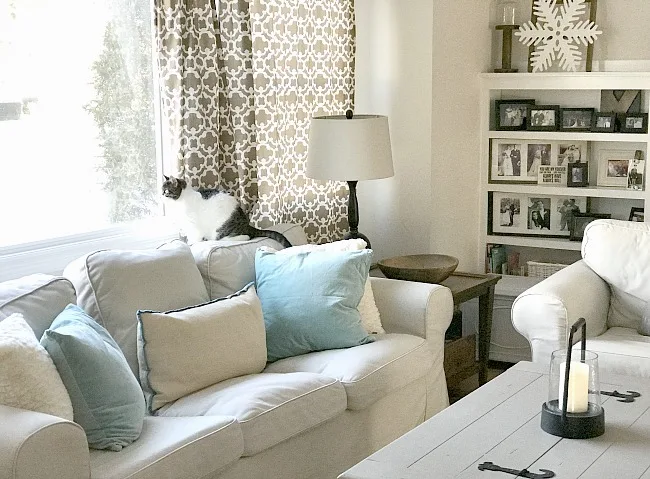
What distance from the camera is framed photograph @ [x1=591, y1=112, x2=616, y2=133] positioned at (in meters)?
5.09

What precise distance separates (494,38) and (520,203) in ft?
3.20

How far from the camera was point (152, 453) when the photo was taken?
2.55 metres

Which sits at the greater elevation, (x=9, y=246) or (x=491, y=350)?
(x=9, y=246)

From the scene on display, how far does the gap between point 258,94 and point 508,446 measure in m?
2.31

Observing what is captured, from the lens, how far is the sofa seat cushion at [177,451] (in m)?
2.49

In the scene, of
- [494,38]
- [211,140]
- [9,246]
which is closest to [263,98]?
[211,140]

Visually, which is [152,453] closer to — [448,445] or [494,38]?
[448,445]

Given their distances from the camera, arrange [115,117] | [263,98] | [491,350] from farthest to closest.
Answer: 1. [491,350]
2. [263,98]
3. [115,117]

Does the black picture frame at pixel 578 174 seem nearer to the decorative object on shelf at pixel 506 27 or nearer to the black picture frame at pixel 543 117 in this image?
the black picture frame at pixel 543 117

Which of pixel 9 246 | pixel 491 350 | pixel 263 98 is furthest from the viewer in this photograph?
pixel 491 350

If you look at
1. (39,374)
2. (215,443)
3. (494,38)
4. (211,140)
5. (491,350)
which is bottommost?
(491,350)

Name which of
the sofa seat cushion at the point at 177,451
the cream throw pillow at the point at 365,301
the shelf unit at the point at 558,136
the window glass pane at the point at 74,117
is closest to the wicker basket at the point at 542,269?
the shelf unit at the point at 558,136

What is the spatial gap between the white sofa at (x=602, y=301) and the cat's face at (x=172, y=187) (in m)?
1.46

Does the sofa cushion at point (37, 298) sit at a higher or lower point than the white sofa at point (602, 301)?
higher
